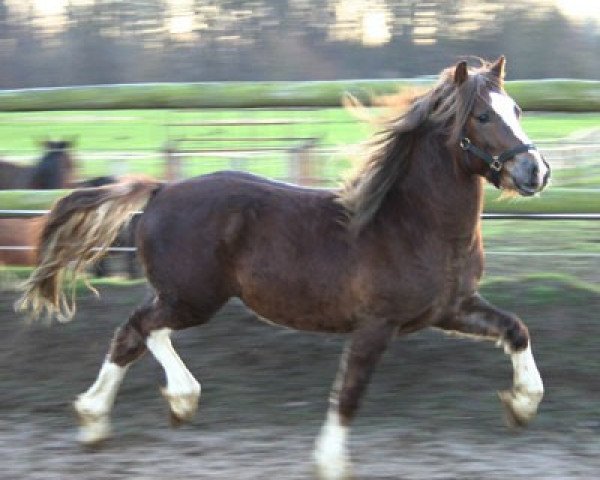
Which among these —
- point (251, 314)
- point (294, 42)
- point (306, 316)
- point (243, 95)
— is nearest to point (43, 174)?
point (294, 42)

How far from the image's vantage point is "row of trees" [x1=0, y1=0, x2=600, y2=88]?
6758 mm

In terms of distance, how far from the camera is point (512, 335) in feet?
12.8

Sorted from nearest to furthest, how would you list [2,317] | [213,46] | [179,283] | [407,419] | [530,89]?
[179,283]
[407,419]
[530,89]
[2,317]
[213,46]

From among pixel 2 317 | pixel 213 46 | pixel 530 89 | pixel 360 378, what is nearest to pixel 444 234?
pixel 360 378

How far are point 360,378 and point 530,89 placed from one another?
7.33 feet

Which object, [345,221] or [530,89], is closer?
[345,221]

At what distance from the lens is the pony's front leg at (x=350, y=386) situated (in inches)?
140

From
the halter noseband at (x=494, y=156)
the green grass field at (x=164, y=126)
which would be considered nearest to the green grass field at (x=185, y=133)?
the green grass field at (x=164, y=126)

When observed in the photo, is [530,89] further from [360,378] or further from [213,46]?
[213,46]

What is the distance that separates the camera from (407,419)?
4.29 metres

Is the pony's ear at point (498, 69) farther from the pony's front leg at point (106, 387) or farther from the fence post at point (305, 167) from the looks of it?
the fence post at point (305, 167)

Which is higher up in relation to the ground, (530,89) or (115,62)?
(530,89)

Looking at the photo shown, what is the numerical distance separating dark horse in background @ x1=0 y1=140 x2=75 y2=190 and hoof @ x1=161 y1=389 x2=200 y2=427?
4665 millimetres

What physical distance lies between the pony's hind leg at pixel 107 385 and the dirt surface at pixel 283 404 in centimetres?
11
